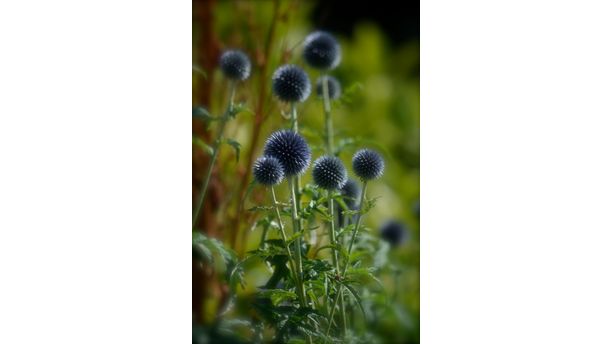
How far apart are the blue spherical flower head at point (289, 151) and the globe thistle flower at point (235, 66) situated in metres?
0.32

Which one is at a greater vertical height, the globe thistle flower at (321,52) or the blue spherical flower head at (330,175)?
the globe thistle flower at (321,52)

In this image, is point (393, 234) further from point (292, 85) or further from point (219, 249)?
point (219, 249)

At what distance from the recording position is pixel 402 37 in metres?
3.04

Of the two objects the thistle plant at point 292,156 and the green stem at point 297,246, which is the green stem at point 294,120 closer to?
the thistle plant at point 292,156

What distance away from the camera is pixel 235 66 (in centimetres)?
203

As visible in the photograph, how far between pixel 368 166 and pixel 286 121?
1.30ft

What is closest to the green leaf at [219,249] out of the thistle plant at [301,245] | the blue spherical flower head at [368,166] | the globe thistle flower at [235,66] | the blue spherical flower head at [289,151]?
the thistle plant at [301,245]

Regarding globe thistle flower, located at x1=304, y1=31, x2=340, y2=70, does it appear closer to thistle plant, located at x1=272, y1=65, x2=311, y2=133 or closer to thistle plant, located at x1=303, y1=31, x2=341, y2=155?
thistle plant, located at x1=303, y1=31, x2=341, y2=155

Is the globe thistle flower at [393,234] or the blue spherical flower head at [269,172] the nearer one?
the blue spherical flower head at [269,172]

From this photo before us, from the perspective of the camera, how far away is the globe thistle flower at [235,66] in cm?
203

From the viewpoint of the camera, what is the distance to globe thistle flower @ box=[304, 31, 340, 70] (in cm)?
212

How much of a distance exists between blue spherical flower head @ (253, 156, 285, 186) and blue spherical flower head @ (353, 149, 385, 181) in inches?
8.6
